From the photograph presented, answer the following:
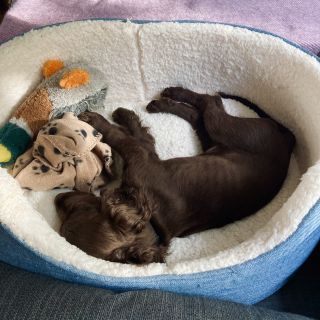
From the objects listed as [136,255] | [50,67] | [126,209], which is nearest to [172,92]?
[50,67]

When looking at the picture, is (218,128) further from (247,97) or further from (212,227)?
(212,227)

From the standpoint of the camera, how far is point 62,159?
1794mm

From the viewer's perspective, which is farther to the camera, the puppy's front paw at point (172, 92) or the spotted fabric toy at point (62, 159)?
the puppy's front paw at point (172, 92)

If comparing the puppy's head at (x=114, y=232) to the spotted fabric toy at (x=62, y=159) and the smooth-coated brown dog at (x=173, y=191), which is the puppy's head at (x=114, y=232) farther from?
the spotted fabric toy at (x=62, y=159)

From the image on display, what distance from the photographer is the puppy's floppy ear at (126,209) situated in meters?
1.50

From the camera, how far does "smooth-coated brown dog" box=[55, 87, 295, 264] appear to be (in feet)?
4.97

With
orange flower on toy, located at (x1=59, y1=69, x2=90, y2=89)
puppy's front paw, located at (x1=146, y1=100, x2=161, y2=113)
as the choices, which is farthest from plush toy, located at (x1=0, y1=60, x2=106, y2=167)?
puppy's front paw, located at (x1=146, y1=100, x2=161, y2=113)

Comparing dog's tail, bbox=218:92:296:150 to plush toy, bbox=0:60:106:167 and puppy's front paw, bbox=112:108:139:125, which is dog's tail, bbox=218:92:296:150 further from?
plush toy, bbox=0:60:106:167

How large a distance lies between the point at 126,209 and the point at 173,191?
0.29m

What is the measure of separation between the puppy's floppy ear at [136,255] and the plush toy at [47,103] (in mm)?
668

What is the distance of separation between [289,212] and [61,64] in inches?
48.6

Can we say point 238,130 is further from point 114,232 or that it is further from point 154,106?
point 114,232

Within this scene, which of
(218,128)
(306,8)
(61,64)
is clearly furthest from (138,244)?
(306,8)

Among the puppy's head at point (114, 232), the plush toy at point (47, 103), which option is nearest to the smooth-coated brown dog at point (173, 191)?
the puppy's head at point (114, 232)
